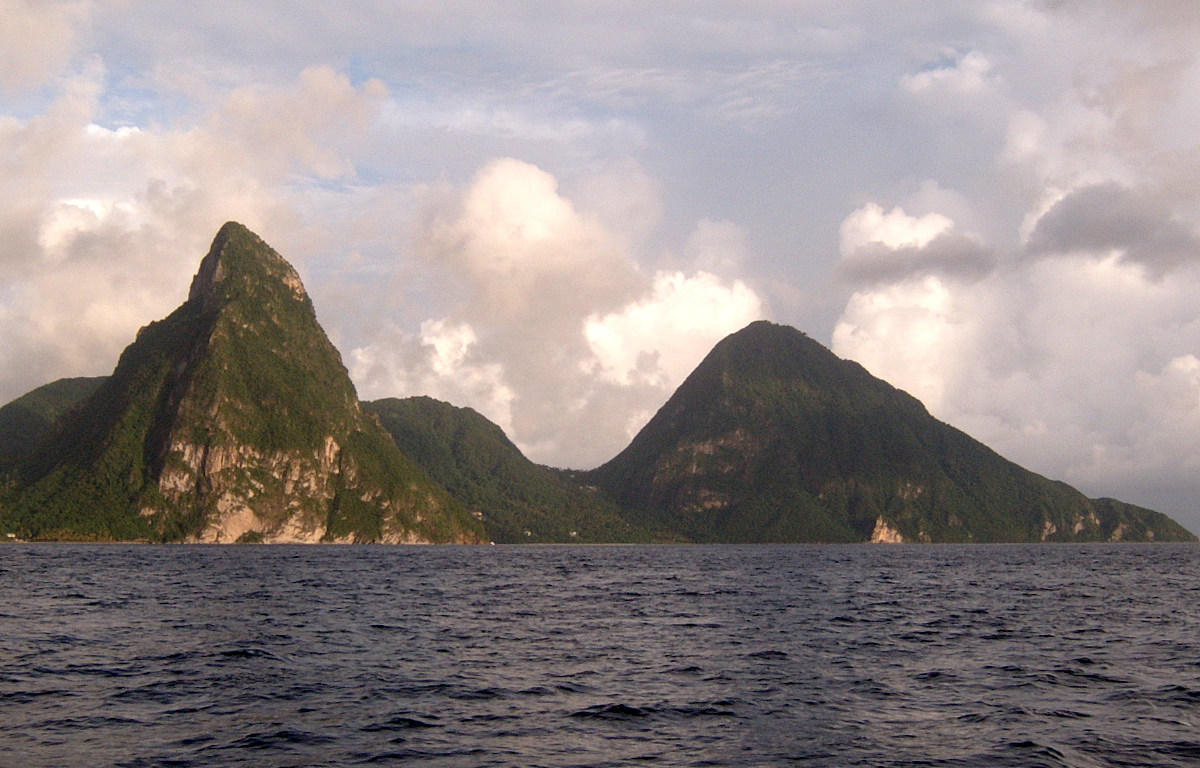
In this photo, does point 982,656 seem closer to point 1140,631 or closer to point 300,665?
point 1140,631

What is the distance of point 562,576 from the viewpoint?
133 metres

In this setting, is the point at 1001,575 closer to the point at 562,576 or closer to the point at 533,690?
the point at 562,576

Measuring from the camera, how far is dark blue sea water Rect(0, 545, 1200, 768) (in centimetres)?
2980

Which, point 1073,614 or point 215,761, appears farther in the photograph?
point 1073,614

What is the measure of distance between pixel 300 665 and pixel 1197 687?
3873 centimetres

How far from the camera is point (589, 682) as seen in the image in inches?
1638

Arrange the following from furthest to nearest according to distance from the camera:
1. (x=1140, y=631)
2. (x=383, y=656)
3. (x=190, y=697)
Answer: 1. (x=1140, y=631)
2. (x=383, y=656)
3. (x=190, y=697)

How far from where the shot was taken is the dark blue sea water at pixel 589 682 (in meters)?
29.8

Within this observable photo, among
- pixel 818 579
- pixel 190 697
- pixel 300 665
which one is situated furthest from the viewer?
pixel 818 579

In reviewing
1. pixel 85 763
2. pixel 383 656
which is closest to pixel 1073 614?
pixel 383 656

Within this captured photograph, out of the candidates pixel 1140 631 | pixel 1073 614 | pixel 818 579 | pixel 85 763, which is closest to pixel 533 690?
pixel 85 763

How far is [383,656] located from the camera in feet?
160

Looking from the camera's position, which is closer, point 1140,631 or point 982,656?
point 982,656

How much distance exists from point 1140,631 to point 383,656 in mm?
45720
